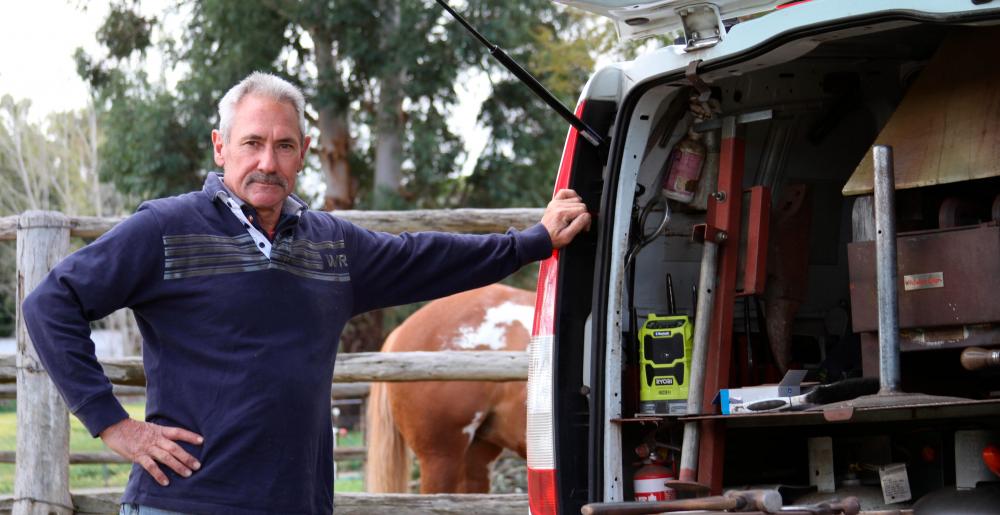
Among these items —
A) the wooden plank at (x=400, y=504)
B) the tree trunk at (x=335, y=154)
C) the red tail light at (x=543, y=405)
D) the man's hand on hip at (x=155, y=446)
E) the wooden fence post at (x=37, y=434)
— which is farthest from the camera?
the tree trunk at (x=335, y=154)

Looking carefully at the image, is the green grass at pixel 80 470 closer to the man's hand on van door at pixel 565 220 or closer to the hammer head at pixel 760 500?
the man's hand on van door at pixel 565 220

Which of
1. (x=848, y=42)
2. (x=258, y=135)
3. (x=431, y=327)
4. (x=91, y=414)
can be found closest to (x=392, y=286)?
(x=258, y=135)

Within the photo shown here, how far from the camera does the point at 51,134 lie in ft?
105

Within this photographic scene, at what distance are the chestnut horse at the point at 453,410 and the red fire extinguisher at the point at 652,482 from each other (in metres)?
3.89

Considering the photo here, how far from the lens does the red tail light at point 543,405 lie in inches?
127

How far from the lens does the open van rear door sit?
3.09m

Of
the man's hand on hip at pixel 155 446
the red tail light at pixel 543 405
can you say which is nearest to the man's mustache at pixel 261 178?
the man's hand on hip at pixel 155 446

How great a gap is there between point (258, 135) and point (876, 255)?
1.53 m

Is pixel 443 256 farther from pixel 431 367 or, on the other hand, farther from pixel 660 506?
pixel 431 367

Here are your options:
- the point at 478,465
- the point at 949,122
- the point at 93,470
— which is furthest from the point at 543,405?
the point at 93,470

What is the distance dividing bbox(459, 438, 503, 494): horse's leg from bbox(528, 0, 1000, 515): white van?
407 cm

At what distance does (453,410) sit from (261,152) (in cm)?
451

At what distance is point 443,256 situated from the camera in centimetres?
348

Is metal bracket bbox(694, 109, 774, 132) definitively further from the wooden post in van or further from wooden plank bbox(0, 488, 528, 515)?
wooden plank bbox(0, 488, 528, 515)
